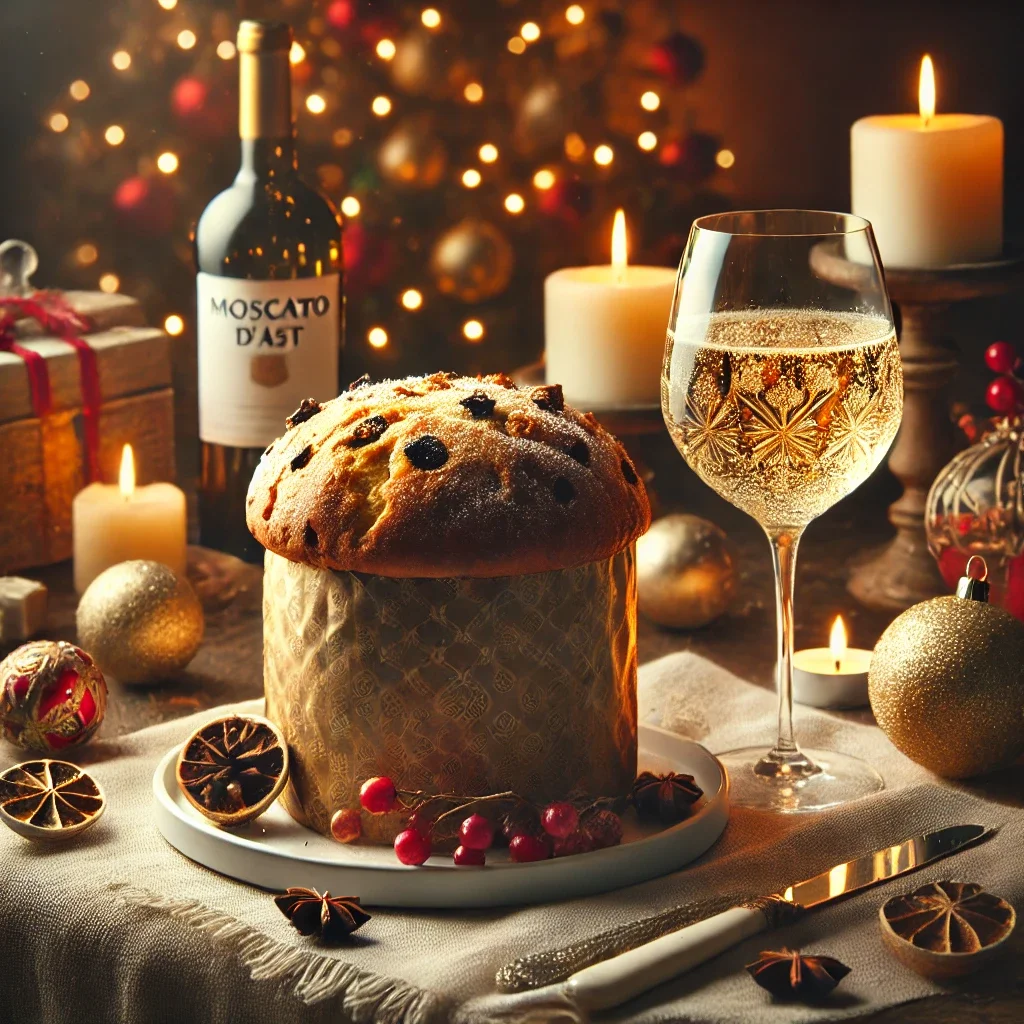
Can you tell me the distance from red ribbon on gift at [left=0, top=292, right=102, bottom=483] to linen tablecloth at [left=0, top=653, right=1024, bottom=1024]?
0.70 m

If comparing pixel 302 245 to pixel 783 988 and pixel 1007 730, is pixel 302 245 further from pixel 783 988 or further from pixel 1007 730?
pixel 783 988

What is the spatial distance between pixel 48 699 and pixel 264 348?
0.51 m

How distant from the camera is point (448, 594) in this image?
0.90 meters

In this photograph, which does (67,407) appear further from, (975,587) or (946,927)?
(946,927)

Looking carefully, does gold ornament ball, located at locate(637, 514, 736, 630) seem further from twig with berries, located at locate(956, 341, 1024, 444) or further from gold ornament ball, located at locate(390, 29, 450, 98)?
gold ornament ball, located at locate(390, 29, 450, 98)

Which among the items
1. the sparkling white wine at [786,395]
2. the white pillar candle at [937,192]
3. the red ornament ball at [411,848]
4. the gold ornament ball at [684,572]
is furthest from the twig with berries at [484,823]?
the white pillar candle at [937,192]

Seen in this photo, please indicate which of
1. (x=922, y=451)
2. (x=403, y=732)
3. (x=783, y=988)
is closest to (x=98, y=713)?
(x=403, y=732)

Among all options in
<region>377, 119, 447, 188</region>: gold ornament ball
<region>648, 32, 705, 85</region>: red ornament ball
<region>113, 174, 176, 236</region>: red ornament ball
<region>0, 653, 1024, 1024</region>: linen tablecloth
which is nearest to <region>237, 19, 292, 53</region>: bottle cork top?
<region>377, 119, 447, 188</region>: gold ornament ball

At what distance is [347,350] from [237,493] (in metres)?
0.39

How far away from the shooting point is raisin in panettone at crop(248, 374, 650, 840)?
898mm

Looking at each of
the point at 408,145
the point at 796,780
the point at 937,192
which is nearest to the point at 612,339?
the point at 937,192

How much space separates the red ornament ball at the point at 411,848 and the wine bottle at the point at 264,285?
709 mm

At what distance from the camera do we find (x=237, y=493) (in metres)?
1.65

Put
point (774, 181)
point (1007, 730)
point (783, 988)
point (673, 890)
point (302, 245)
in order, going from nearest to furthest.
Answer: point (783, 988) → point (673, 890) → point (1007, 730) → point (302, 245) → point (774, 181)
